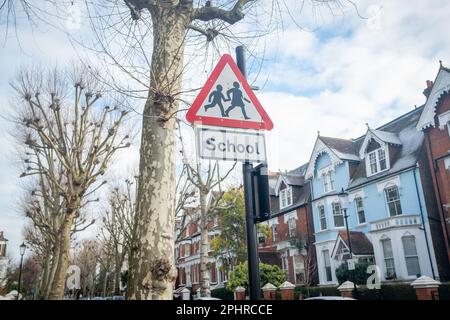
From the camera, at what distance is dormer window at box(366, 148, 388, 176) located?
2470cm

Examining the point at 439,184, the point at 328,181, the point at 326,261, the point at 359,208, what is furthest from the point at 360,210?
the point at 439,184

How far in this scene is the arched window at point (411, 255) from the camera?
20953mm

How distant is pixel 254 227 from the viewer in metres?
3.26

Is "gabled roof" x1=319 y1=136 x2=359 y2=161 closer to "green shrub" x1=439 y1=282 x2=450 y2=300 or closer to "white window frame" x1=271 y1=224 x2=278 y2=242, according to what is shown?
"white window frame" x1=271 y1=224 x2=278 y2=242

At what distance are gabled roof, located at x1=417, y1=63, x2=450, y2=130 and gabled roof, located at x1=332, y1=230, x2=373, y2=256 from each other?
7.88 m

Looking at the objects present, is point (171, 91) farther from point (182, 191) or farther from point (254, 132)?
point (182, 191)

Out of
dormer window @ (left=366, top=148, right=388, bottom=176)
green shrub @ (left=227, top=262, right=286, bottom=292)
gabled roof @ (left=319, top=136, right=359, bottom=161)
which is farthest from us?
gabled roof @ (left=319, top=136, right=359, bottom=161)

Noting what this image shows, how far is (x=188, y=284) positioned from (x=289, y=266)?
2204 cm

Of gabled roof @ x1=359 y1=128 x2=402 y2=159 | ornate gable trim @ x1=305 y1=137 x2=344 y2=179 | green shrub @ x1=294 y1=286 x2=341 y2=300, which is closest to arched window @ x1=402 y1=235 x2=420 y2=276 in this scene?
green shrub @ x1=294 y1=286 x2=341 y2=300

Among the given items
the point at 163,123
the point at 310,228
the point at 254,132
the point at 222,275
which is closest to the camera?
the point at 254,132

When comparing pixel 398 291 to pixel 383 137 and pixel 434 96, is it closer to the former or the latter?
pixel 383 137

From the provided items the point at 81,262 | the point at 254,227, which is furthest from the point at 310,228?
the point at 81,262

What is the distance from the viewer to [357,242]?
24406 millimetres

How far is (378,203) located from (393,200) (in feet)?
3.60
